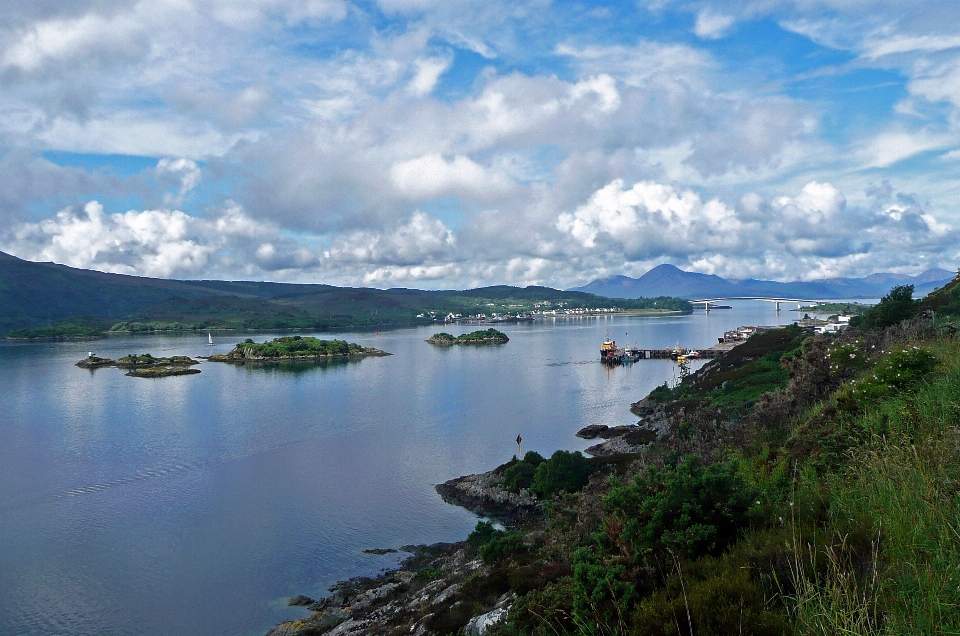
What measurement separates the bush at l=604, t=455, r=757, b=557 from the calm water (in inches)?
596

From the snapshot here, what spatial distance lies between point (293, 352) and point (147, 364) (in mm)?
17948

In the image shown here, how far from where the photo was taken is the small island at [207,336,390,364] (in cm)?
8562

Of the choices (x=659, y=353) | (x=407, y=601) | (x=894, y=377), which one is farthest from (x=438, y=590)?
(x=659, y=353)

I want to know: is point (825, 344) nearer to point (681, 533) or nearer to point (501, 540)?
point (501, 540)

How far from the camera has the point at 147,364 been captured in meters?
77.8

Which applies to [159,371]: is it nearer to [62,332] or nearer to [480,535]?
[480,535]

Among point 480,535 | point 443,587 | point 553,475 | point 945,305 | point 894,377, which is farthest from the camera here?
point 945,305

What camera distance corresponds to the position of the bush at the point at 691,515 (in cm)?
552

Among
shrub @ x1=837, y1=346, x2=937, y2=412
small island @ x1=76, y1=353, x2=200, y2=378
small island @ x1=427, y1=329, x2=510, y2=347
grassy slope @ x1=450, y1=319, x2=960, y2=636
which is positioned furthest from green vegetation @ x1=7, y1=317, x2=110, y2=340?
shrub @ x1=837, y1=346, x2=937, y2=412

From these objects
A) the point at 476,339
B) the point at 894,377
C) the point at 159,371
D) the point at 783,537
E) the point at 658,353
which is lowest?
the point at 658,353

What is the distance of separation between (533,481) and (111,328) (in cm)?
13757

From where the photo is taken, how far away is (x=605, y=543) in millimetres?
6160

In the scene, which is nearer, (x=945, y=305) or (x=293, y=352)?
(x=945, y=305)

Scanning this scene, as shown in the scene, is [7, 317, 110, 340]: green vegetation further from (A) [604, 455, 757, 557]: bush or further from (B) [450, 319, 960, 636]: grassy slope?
(A) [604, 455, 757, 557]: bush
